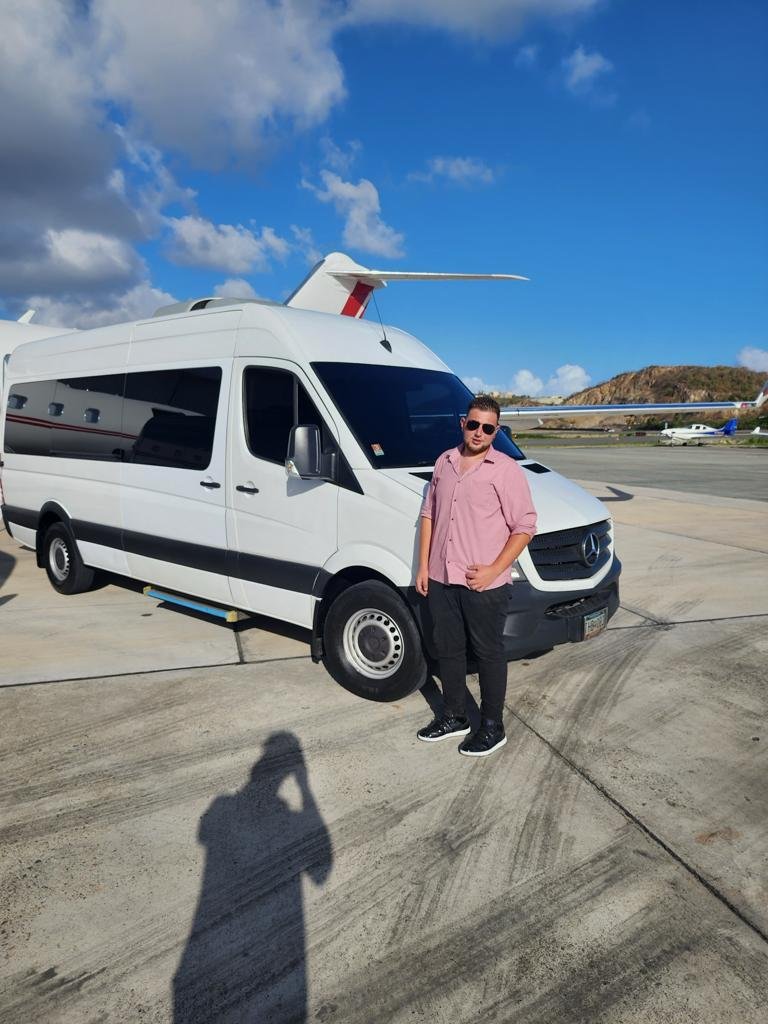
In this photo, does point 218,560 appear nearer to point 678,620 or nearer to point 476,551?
point 476,551

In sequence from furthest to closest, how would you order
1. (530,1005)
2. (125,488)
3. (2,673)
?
(125,488) < (2,673) < (530,1005)

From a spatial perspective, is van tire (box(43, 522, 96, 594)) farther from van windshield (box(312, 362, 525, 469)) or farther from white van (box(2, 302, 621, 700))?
van windshield (box(312, 362, 525, 469))

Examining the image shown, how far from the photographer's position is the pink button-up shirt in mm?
3518

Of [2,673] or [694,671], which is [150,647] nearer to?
[2,673]

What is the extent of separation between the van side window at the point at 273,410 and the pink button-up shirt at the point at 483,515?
133 cm

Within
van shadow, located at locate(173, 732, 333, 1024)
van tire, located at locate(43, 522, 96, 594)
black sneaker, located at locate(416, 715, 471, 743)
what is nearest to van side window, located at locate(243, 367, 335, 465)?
black sneaker, located at locate(416, 715, 471, 743)

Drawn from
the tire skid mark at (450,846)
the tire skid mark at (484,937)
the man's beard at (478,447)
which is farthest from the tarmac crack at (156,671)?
the tire skid mark at (484,937)

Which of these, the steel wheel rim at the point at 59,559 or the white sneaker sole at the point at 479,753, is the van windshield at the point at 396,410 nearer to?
the white sneaker sole at the point at 479,753

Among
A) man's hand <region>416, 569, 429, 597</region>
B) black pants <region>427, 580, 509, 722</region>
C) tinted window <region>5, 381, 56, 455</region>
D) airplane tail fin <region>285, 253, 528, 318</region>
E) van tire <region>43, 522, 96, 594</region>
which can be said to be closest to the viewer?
black pants <region>427, 580, 509, 722</region>

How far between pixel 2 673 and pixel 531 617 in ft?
12.0

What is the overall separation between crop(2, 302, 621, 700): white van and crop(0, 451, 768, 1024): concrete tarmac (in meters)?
0.59

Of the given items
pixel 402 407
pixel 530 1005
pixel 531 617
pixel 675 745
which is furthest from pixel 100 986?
pixel 402 407

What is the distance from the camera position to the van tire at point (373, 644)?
13.8ft

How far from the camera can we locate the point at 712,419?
109812 mm
